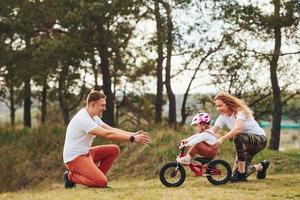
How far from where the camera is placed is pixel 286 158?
1376 centimetres

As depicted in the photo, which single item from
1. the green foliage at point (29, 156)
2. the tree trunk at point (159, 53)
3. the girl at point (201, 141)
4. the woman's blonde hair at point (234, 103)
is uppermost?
the tree trunk at point (159, 53)

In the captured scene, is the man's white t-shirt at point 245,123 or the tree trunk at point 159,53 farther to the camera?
the tree trunk at point 159,53

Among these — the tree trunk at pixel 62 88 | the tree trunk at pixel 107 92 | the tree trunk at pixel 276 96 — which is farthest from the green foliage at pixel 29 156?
the tree trunk at pixel 276 96

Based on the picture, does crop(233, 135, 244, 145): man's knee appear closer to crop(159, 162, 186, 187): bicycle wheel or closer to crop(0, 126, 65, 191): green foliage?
crop(159, 162, 186, 187): bicycle wheel

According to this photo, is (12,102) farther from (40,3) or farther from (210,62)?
(210,62)

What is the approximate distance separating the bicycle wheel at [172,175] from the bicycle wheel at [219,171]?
17.3 inches

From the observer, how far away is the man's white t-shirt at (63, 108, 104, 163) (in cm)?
855

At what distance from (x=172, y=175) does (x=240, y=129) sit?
47.1 inches

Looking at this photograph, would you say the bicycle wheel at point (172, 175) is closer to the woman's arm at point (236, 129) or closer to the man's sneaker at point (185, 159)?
the man's sneaker at point (185, 159)

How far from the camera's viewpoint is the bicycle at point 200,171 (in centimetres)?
885

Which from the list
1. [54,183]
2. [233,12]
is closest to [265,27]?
[233,12]

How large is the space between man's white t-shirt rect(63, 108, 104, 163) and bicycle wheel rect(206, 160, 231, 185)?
1.81 metres

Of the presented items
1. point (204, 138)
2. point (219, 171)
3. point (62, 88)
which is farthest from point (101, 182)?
point (62, 88)

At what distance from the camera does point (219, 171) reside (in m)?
8.95
